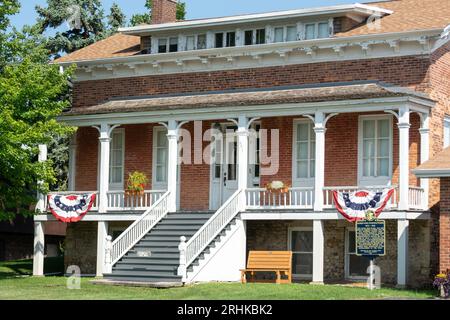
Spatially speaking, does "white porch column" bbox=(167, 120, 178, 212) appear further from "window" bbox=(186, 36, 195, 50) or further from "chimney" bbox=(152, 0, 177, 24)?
"chimney" bbox=(152, 0, 177, 24)

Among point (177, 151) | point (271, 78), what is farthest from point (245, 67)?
point (177, 151)

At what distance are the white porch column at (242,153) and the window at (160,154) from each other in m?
4.08

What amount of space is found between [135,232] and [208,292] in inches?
249

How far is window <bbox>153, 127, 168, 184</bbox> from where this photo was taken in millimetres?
38531

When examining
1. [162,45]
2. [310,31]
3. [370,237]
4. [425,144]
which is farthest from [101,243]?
[425,144]

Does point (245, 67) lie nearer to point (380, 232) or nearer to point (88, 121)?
point (88, 121)

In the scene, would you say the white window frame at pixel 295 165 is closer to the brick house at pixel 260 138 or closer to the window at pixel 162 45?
the brick house at pixel 260 138

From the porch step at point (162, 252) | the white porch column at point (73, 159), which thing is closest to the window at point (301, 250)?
the porch step at point (162, 252)

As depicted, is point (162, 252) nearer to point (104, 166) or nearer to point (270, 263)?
point (270, 263)

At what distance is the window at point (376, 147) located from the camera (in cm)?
3441

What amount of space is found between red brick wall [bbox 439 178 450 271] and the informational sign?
5.05 feet

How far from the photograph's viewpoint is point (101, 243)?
36969mm

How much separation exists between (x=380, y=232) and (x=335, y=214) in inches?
89.5

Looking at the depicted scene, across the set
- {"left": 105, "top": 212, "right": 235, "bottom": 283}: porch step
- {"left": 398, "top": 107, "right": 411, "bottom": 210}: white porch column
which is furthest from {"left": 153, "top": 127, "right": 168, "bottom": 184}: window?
{"left": 398, "top": 107, "right": 411, "bottom": 210}: white porch column
